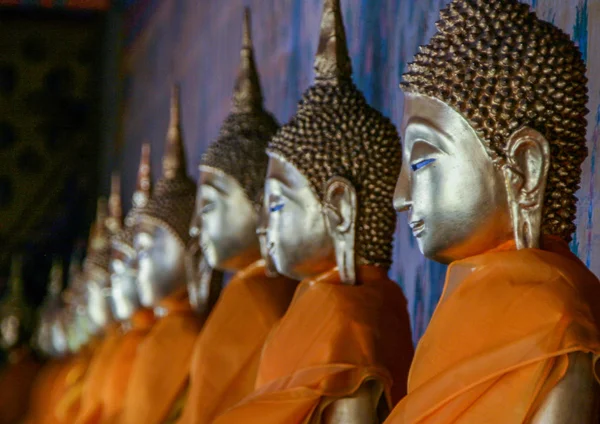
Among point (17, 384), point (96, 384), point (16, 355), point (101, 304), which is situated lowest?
point (17, 384)

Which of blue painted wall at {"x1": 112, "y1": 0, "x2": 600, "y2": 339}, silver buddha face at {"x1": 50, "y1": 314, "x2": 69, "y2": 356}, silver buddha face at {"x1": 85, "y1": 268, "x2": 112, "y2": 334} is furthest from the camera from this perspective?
silver buddha face at {"x1": 50, "y1": 314, "x2": 69, "y2": 356}

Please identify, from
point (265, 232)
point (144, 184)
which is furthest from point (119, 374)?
point (265, 232)

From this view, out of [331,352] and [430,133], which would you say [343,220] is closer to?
[331,352]

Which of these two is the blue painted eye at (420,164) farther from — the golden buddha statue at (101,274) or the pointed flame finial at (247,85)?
the golden buddha statue at (101,274)

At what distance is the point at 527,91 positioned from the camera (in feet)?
6.47

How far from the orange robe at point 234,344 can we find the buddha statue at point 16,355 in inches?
177

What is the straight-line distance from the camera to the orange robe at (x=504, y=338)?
69.3 inches

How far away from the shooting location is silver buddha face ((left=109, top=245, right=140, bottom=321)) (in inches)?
181

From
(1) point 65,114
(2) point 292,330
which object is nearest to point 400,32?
(2) point 292,330

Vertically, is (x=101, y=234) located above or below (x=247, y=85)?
below

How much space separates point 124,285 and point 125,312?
11cm

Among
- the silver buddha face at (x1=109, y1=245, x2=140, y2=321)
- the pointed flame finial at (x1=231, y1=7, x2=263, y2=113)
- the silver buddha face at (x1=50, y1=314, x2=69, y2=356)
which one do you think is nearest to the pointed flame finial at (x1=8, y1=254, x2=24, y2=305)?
the silver buddha face at (x1=50, y1=314, x2=69, y2=356)

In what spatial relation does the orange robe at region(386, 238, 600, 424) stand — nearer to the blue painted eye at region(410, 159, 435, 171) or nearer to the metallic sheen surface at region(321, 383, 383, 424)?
the blue painted eye at region(410, 159, 435, 171)

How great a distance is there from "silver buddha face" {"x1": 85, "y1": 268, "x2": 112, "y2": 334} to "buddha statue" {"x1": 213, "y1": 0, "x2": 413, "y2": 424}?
2.77m
